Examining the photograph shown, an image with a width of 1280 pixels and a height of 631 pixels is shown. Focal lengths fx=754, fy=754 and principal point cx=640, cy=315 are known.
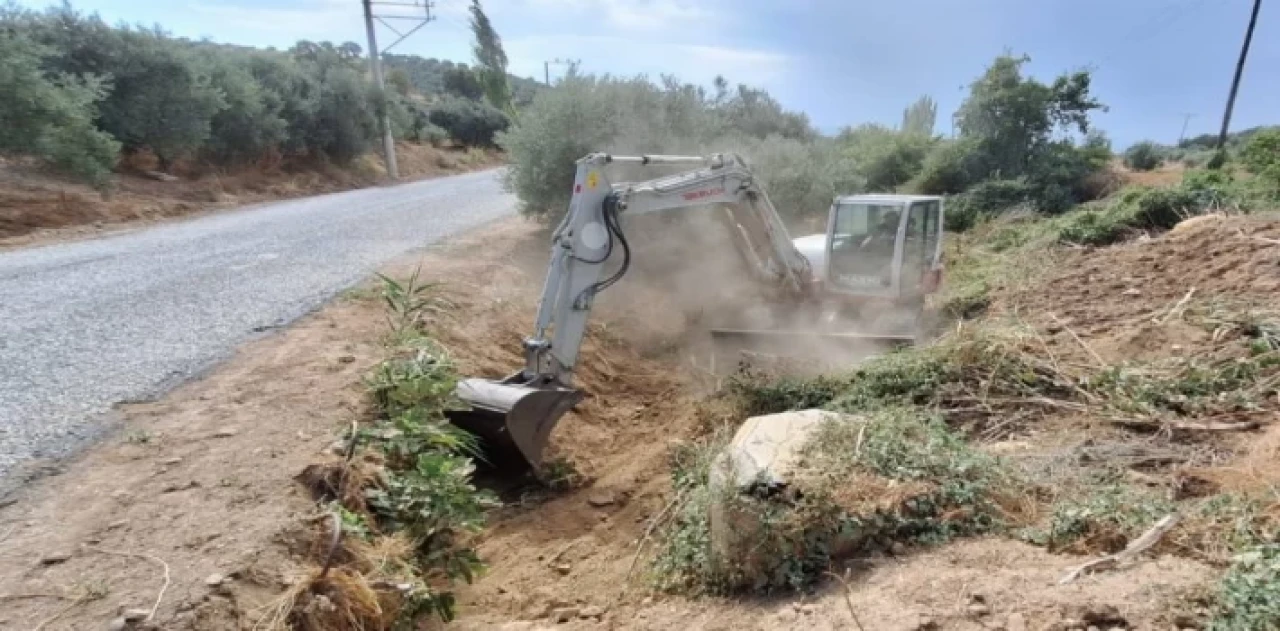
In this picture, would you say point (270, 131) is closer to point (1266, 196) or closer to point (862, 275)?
point (862, 275)

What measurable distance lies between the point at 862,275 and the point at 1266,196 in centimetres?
974

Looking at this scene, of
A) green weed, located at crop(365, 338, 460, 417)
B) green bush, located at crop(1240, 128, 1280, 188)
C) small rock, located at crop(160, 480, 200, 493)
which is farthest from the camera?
green bush, located at crop(1240, 128, 1280, 188)

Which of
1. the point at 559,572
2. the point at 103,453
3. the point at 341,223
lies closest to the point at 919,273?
the point at 559,572

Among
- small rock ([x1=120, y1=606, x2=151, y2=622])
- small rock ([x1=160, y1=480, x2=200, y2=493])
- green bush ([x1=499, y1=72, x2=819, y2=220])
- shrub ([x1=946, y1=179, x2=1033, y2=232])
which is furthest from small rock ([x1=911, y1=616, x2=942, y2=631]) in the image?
shrub ([x1=946, y1=179, x2=1033, y2=232])

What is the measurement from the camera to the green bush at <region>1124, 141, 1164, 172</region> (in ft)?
102

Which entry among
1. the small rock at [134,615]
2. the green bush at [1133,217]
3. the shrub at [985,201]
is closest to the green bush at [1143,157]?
the shrub at [985,201]

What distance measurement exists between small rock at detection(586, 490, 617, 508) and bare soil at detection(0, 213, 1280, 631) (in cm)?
2

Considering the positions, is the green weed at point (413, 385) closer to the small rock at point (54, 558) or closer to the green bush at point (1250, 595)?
the small rock at point (54, 558)

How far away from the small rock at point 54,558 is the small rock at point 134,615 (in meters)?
0.63

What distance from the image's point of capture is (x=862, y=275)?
28.2ft

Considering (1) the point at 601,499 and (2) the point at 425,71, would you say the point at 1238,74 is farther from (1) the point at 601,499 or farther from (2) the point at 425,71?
(2) the point at 425,71

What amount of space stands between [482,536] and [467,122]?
3786 centimetres

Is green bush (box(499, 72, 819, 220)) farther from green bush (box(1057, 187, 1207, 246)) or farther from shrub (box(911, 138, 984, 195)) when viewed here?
shrub (box(911, 138, 984, 195))

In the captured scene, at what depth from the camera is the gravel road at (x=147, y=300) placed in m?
4.92
